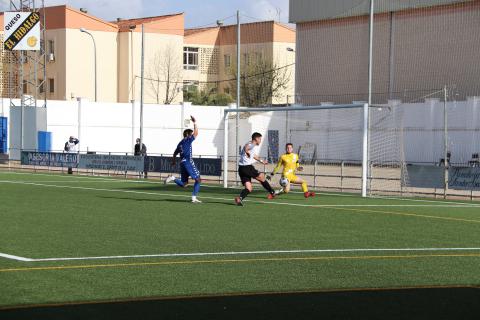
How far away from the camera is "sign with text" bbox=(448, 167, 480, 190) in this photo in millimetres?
28097

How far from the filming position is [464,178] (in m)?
28.5

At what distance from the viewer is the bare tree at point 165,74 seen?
8854cm

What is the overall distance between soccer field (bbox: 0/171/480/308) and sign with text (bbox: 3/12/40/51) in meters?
28.1

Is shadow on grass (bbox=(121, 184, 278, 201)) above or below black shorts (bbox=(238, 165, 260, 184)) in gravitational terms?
below

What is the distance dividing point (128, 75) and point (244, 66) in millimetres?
11400

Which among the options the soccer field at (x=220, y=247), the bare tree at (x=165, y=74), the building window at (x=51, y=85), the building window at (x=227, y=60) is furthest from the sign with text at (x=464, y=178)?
the building window at (x=227, y=60)

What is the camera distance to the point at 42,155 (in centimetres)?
4525

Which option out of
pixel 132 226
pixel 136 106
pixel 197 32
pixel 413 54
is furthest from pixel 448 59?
pixel 132 226

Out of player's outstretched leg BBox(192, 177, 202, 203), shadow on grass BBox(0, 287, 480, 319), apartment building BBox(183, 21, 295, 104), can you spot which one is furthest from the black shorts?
apartment building BBox(183, 21, 295, 104)

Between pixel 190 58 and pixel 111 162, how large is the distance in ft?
186

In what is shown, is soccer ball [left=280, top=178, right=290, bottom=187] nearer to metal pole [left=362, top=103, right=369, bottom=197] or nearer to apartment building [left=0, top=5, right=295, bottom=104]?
metal pole [left=362, top=103, right=369, bottom=197]

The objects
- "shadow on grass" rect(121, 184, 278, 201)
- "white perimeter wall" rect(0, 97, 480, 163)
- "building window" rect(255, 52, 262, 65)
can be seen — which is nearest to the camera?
"shadow on grass" rect(121, 184, 278, 201)

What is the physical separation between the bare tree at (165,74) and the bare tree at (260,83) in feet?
21.7

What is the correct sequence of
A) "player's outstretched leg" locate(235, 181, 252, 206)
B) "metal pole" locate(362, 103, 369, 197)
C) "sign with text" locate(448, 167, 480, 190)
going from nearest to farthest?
1. "player's outstretched leg" locate(235, 181, 252, 206)
2. "sign with text" locate(448, 167, 480, 190)
3. "metal pole" locate(362, 103, 369, 197)
